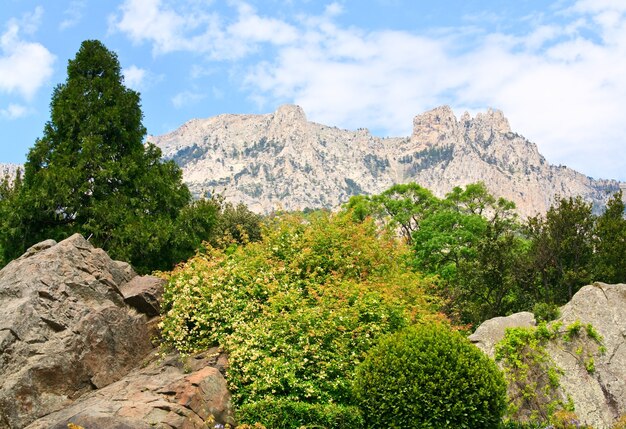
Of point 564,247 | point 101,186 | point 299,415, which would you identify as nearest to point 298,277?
point 299,415

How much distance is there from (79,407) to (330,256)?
6.51m

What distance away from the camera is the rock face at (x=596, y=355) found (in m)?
11.6

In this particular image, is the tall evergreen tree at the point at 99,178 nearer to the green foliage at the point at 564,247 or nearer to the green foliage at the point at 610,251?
the green foliage at the point at 564,247

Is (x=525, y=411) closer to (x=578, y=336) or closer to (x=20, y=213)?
(x=578, y=336)

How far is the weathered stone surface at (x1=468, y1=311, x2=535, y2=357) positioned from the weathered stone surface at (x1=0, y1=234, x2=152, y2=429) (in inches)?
310

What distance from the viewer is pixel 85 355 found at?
11.2m

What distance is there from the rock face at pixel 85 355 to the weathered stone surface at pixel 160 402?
0.06ft

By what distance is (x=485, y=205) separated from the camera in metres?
39.1

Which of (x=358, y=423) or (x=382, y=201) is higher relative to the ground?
(x=382, y=201)

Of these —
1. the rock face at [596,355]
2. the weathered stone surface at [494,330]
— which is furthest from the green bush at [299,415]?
the rock face at [596,355]

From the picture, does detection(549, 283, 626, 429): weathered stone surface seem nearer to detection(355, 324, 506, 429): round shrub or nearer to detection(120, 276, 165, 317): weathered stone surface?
detection(355, 324, 506, 429): round shrub

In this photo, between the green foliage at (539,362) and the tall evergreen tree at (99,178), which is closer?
the green foliage at (539,362)

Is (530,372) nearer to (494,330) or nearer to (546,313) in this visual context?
(494,330)

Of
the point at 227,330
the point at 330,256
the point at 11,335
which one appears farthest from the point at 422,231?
the point at 11,335
